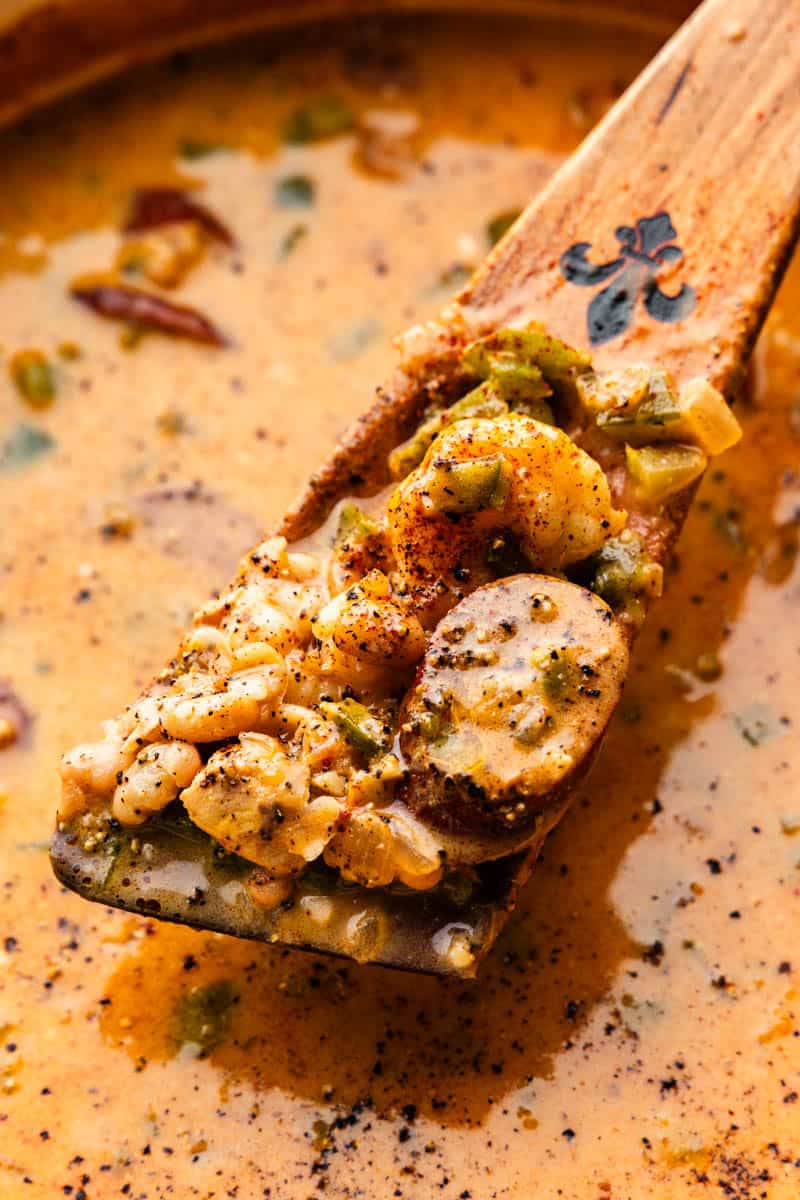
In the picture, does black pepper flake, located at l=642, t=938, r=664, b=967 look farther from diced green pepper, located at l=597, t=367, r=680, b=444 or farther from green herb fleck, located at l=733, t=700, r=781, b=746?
diced green pepper, located at l=597, t=367, r=680, b=444

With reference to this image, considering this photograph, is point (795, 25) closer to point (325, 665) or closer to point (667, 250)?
point (667, 250)

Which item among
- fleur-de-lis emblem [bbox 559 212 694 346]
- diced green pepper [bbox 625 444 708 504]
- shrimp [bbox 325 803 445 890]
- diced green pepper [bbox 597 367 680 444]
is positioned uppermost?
fleur-de-lis emblem [bbox 559 212 694 346]

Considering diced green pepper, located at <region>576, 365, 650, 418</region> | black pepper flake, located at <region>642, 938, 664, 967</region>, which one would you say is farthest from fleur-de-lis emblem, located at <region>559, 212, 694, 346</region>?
black pepper flake, located at <region>642, 938, 664, 967</region>

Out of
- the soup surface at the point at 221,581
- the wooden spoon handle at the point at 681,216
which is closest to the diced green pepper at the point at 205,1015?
the soup surface at the point at 221,581

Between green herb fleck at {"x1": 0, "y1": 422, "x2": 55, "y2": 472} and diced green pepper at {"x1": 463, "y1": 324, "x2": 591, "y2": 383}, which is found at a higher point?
diced green pepper at {"x1": 463, "y1": 324, "x2": 591, "y2": 383}

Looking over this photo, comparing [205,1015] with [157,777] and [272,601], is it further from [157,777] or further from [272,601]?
[272,601]

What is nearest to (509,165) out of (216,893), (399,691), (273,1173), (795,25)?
(795,25)
